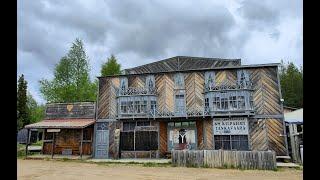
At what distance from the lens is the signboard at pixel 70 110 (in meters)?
32.4

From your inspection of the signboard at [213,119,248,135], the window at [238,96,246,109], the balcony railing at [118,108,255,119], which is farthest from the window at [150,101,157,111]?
the window at [238,96,246,109]

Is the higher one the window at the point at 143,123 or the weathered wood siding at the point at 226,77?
the weathered wood siding at the point at 226,77

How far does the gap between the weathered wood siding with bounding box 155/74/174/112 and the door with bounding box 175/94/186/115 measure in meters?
0.49

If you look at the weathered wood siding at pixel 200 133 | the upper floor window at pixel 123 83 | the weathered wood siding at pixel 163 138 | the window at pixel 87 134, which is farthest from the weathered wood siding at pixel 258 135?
the window at pixel 87 134

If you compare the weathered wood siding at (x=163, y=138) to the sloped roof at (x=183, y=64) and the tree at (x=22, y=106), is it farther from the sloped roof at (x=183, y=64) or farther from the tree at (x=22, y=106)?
the tree at (x=22, y=106)

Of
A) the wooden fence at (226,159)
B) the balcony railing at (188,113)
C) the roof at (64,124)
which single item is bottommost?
the wooden fence at (226,159)

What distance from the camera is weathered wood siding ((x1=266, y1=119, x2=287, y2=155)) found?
86.4ft

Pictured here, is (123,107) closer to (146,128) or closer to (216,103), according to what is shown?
(146,128)

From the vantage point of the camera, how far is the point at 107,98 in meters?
31.5

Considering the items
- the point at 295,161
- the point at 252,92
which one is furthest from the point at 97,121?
the point at 295,161

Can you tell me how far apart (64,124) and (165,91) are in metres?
10.8
